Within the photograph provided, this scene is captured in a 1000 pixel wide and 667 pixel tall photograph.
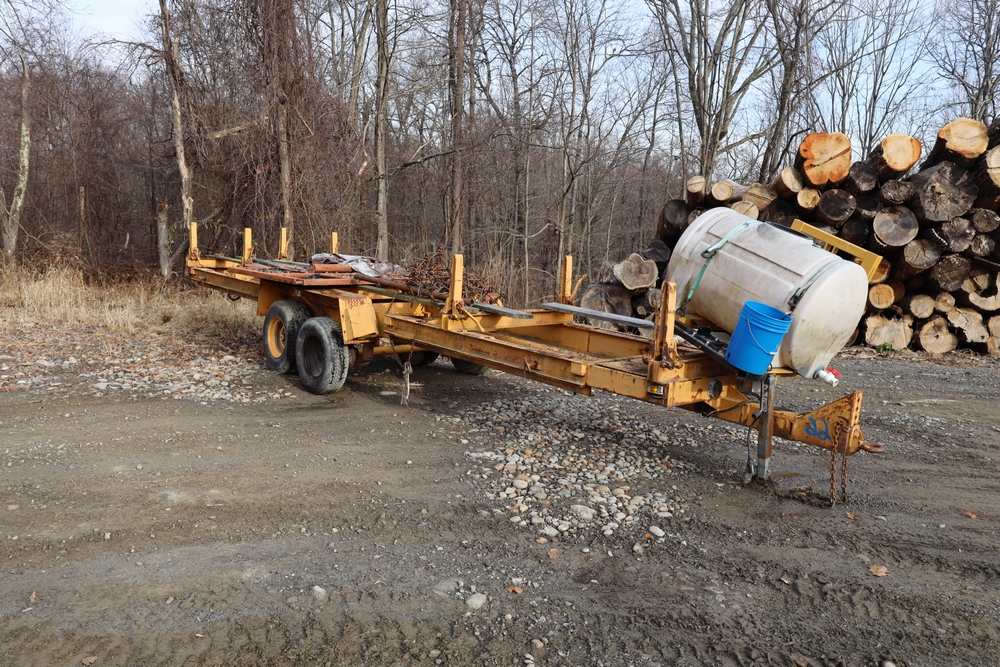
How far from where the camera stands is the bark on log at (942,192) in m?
9.42

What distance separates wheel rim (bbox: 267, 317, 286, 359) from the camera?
7.97m

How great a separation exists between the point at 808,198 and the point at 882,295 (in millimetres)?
1902

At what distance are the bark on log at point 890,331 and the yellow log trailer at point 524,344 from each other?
19.2 ft

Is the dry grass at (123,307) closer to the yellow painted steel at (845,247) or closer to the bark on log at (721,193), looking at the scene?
the bark on log at (721,193)

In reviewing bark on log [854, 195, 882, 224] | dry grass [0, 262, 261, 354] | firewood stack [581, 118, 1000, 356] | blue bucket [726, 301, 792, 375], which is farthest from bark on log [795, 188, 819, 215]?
dry grass [0, 262, 261, 354]

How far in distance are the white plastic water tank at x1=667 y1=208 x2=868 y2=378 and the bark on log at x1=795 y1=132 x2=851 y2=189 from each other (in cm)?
510

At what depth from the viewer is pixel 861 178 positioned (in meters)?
9.50

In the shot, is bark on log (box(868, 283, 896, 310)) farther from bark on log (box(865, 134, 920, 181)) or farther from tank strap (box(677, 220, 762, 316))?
tank strap (box(677, 220, 762, 316))

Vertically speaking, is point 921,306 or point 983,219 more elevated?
point 983,219

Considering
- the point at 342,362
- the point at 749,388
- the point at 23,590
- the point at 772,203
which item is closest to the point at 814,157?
the point at 772,203

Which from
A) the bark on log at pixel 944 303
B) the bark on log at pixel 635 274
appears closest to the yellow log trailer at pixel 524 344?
the bark on log at pixel 635 274

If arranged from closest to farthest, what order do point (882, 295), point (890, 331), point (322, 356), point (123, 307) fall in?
point (322, 356) → point (882, 295) → point (890, 331) → point (123, 307)

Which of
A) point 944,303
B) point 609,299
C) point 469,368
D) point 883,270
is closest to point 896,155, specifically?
point 883,270

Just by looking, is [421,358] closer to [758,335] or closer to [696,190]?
[758,335]
